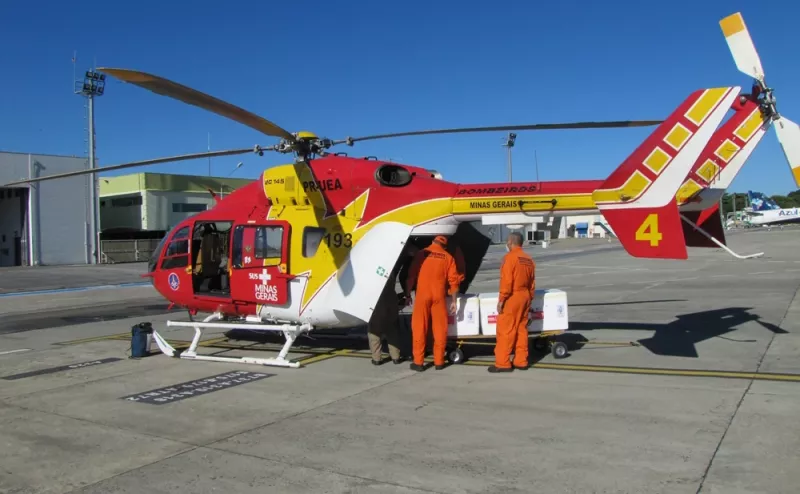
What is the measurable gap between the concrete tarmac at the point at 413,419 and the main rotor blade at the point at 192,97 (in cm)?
342

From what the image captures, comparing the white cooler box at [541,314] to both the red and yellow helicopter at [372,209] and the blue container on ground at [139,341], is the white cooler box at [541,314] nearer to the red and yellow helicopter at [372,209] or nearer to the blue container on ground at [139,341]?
the red and yellow helicopter at [372,209]

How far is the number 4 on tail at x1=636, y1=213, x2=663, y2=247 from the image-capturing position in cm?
726

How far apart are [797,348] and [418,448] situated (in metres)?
7.10

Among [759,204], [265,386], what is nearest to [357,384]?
[265,386]

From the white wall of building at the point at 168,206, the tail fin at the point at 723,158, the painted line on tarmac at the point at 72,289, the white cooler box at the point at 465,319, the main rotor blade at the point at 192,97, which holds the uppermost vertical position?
the white wall of building at the point at 168,206

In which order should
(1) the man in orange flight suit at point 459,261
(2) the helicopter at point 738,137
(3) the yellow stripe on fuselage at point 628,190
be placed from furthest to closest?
(1) the man in orange flight suit at point 459,261, (2) the helicopter at point 738,137, (3) the yellow stripe on fuselage at point 628,190

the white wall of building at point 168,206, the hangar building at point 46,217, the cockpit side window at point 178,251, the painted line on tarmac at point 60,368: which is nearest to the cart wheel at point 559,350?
the cockpit side window at point 178,251

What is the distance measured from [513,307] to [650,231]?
201 cm

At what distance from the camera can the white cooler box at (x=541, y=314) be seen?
8.85 metres

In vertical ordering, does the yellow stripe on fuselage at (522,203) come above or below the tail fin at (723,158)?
below

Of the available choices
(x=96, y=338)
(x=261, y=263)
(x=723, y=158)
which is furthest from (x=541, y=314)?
(x=96, y=338)

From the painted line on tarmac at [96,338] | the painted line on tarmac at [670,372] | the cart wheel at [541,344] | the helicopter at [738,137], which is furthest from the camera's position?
the painted line on tarmac at [96,338]

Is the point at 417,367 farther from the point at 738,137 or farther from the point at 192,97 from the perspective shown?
the point at 738,137

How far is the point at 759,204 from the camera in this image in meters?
98.8
